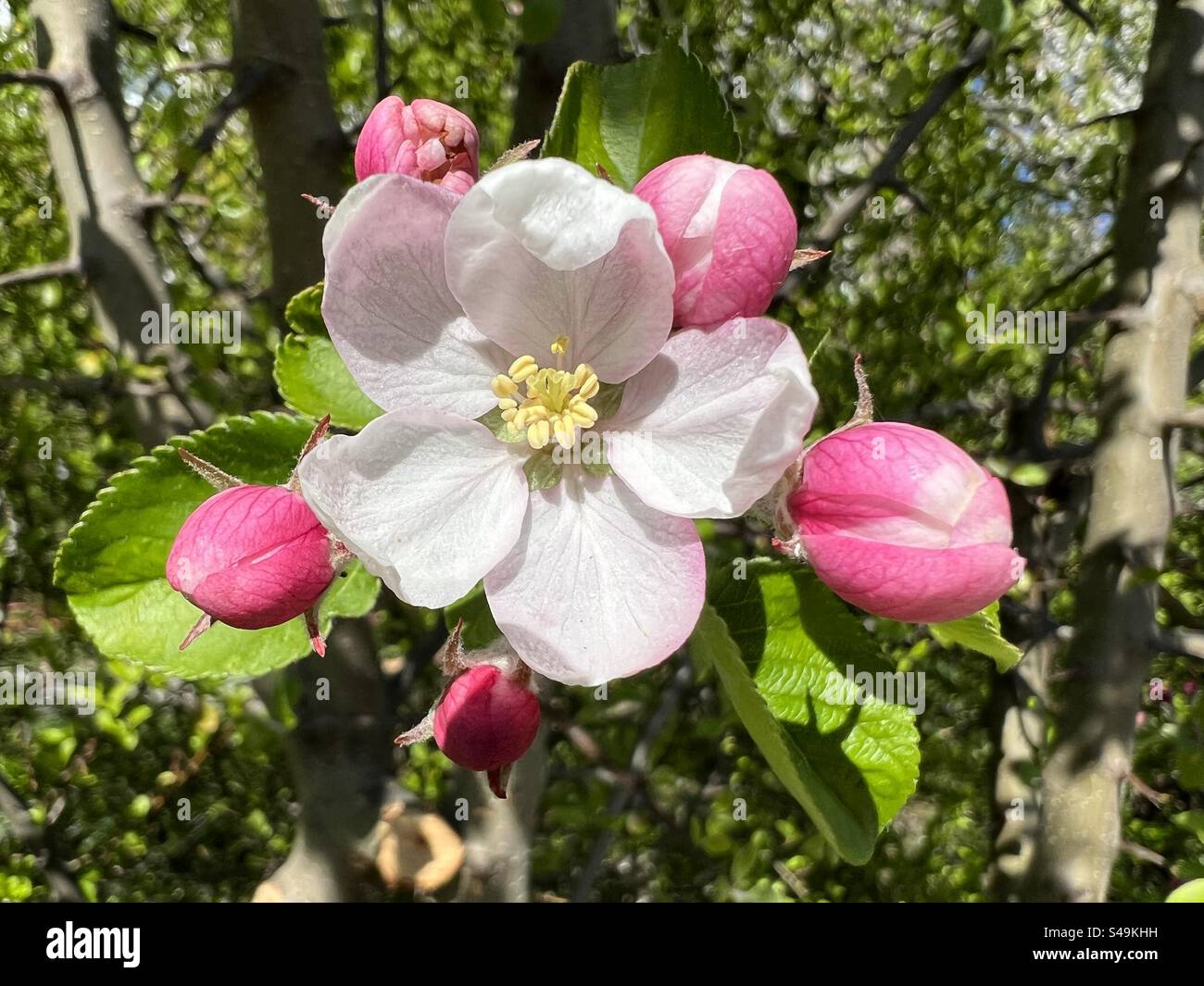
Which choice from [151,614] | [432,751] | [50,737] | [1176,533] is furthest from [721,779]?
[151,614]

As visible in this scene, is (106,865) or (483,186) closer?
(483,186)

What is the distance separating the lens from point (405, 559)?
0.62m

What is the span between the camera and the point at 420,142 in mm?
677

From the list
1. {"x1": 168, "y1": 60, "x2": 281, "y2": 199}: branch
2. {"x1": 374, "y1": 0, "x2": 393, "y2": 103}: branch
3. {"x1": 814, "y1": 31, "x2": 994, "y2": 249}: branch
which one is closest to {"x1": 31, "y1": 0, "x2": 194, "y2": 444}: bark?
{"x1": 168, "y1": 60, "x2": 281, "y2": 199}: branch

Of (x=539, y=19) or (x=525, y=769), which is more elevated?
(x=539, y=19)

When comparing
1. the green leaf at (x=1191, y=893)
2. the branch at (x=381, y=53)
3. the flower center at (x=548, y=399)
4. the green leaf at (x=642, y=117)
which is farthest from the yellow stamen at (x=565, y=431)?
the branch at (x=381, y=53)

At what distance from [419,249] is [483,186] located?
97 mm

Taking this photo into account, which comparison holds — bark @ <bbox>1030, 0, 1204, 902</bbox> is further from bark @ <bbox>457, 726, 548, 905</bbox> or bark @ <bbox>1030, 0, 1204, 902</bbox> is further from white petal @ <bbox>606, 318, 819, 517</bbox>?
white petal @ <bbox>606, 318, 819, 517</bbox>

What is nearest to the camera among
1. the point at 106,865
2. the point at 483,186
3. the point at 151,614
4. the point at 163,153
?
the point at 483,186

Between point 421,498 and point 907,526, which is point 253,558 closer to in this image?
point 421,498

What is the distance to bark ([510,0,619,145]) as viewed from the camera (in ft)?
3.46

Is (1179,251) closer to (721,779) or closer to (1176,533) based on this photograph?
(1176,533)

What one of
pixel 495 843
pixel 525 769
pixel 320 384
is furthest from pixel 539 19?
pixel 495 843

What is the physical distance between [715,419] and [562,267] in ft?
0.53
